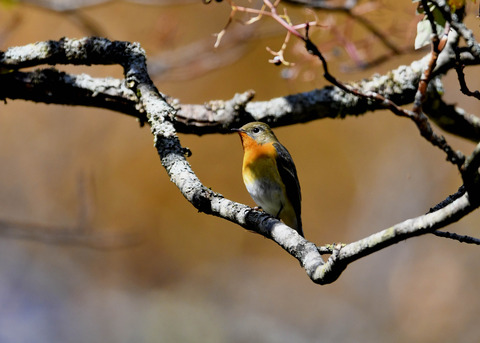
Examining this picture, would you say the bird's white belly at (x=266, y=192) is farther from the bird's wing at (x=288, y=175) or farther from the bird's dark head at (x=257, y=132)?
the bird's dark head at (x=257, y=132)

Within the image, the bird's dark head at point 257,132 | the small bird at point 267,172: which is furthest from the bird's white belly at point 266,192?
the bird's dark head at point 257,132

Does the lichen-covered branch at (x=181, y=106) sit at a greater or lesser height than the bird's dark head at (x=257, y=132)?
lesser

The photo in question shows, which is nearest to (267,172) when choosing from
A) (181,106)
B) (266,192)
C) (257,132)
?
(266,192)

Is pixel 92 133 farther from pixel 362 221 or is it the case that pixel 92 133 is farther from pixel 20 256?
pixel 362 221

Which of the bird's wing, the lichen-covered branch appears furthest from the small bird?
the lichen-covered branch

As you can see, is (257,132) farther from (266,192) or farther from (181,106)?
(181,106)

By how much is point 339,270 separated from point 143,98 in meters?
1.69

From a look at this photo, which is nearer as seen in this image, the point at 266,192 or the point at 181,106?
the point at 181,106

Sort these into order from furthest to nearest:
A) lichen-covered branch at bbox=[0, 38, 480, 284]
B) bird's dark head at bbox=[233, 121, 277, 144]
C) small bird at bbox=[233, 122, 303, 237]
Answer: small bird at bbox=[233, 122, 303, 237], bird's dark head at bbox=[233, 121, 277, 144], lichen-covered branch at bbox=[0, 38, 480, 284]

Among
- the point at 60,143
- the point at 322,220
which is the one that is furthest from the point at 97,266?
the point at 322,220

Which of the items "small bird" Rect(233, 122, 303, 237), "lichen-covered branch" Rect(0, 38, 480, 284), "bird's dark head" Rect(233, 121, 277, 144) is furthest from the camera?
"small bird" Rect(233, 122, 303, 237)

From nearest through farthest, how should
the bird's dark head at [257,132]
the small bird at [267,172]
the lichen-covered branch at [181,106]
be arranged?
the lichen-covered branch at [181,106]
the bird's dark head at [257,132]
the small bird at [267,172]

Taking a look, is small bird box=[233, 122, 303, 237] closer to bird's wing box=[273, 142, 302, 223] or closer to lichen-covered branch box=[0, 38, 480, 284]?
bird's wing box=[273, 142, 302, 223]

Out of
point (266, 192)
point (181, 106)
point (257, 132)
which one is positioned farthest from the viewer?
point (266, 192)
